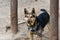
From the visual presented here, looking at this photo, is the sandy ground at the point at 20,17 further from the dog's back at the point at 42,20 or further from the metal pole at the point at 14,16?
the dog's back at the point at 42,20

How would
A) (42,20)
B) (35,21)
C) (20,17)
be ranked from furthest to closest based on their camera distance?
1. (20,17)
2. (42,20)
3. (35,21)

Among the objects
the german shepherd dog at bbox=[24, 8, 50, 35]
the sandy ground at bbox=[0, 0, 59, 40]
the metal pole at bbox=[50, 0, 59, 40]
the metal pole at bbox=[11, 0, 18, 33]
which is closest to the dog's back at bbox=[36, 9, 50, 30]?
the german shepherd dog at bbox=[24, 8, 50, 35]

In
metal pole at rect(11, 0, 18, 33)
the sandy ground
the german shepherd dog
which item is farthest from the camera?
metal pole at rect(11, 0, 18, 33)

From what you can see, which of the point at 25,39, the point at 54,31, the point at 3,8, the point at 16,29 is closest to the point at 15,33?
the point at 16,29

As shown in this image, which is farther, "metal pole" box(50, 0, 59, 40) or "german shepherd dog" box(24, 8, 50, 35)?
"metal pole" box(50, 0, 59, 40)

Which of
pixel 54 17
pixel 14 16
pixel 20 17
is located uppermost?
pixel 54 17

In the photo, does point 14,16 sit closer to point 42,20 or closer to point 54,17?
point 42,20

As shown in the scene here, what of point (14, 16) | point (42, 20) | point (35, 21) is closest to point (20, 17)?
point (14, 16)

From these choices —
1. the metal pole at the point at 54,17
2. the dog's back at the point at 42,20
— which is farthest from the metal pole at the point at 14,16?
the metal pole at the point at 54,17

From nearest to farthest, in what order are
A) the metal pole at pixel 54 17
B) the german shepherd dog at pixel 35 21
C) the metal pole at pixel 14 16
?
the german shepherd dog at pixel 35 21, the metal pole at pixel 54 17, the metal pole at pixel 14 16

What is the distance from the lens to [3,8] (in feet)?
29.4

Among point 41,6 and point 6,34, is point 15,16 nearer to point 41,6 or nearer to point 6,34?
point 6,34

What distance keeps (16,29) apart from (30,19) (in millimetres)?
1610

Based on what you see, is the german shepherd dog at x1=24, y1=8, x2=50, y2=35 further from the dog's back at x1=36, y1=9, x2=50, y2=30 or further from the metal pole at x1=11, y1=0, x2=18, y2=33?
the metal pole at x1=11, y1=0, x2=18, y2=33
